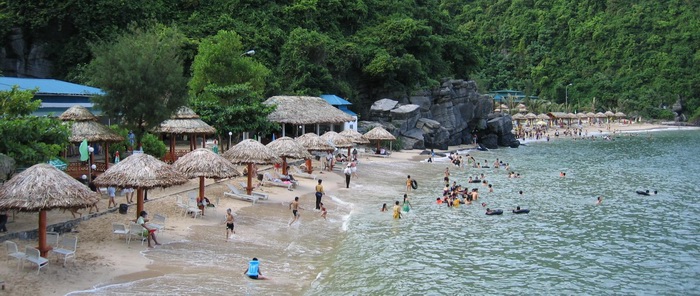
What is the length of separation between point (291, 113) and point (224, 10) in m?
18.3

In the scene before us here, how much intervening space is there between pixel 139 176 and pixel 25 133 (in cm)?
321

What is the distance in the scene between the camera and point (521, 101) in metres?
98.3

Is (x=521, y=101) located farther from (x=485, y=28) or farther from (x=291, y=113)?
(x=291, y=113)

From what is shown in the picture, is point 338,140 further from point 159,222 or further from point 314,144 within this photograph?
point 159,222

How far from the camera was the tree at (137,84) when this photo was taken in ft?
78.8

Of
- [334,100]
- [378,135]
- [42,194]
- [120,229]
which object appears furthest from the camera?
[334,100]

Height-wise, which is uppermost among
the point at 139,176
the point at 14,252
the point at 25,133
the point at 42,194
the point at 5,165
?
the point at 25,133

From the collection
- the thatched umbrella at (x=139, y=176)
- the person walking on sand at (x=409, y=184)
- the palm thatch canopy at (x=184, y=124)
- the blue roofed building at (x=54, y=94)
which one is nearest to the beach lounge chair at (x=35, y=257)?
the thatched umbrella at (x=139, y=176)

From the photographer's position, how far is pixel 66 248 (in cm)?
1368

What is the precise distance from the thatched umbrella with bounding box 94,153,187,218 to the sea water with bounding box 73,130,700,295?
1.69 m

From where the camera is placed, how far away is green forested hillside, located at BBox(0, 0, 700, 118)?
4262 cm

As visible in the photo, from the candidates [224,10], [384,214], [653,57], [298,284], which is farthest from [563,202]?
[653,57]

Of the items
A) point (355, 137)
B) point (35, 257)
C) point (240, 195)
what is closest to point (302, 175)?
point (240, 195)

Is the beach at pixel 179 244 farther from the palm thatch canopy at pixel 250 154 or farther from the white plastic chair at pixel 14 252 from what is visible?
the palm thatch canopy at pixel 250 154
